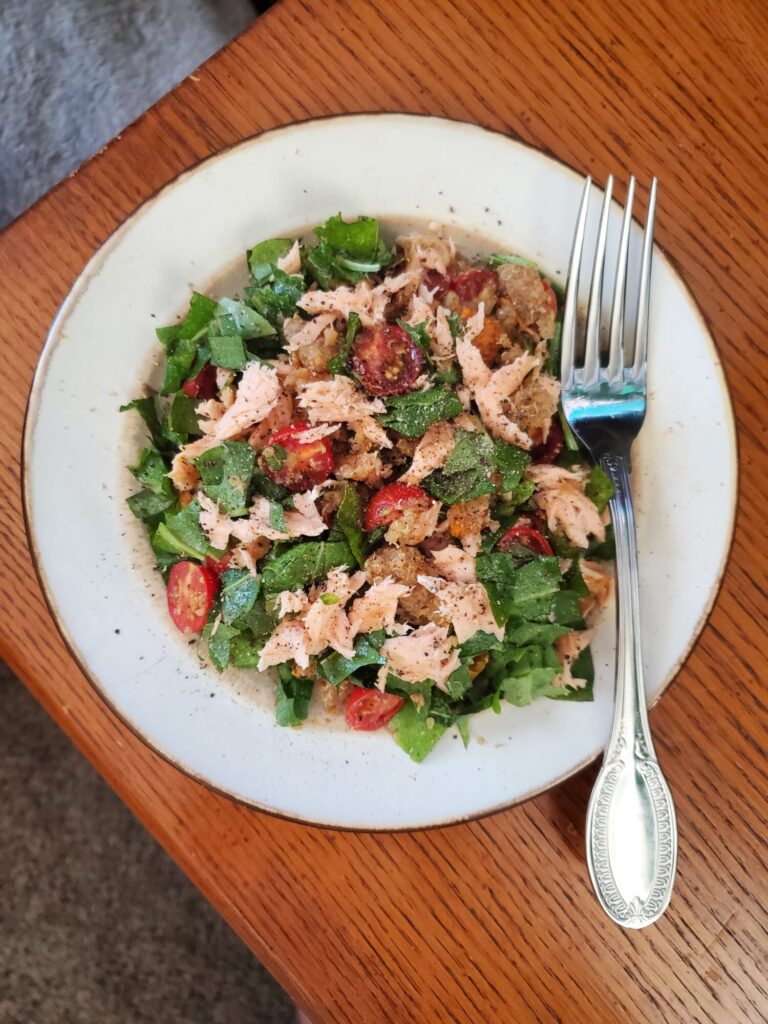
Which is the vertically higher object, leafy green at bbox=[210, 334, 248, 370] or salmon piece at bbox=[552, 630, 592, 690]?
leafy green at bbox=[210, 334, 248, 370]

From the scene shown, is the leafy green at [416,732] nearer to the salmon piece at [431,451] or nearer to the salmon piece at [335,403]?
the salmon piece at [431,451]

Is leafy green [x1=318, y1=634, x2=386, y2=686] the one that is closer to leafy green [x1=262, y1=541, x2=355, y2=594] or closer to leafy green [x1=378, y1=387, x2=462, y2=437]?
leafy green [x1=262, y1=541, x2=355, y2=594]

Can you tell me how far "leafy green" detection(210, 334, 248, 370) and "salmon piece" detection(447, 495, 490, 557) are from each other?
0.50 metres

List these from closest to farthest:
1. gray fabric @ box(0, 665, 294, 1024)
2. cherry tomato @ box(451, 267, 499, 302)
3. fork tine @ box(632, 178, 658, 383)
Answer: fork tine @ box(632, 178, 658, 383), cherry tomato @ box(451, 267, 499, 302), gray fabric @ box(0, 665, 294, 1024)

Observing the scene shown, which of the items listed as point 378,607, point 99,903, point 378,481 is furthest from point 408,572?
point 99,903

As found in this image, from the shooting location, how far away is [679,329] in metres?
1.46

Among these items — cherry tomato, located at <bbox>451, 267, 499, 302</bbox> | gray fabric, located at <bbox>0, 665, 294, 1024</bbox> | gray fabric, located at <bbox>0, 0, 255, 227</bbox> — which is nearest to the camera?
cherry tomato, located at <bbox>451, 267, 499, 302</bbox>

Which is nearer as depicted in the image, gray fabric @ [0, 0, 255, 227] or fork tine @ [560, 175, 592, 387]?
fork tine @ [560, 175, 592, 387]

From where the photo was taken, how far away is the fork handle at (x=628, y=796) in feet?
4.87

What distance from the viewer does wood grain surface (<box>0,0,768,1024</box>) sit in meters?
1.62

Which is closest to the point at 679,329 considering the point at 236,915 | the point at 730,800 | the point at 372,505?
the point at 372,505

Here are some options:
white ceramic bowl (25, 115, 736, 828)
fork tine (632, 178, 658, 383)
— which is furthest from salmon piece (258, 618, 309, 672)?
fork tine (632, 178, 658, 383)

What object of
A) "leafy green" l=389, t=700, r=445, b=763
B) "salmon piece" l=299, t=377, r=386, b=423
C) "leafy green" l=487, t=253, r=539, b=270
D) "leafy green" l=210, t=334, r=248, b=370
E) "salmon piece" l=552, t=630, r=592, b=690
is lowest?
"salmon piece" l=552, t=630, r=592, b=690

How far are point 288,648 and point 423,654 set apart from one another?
26 cm
